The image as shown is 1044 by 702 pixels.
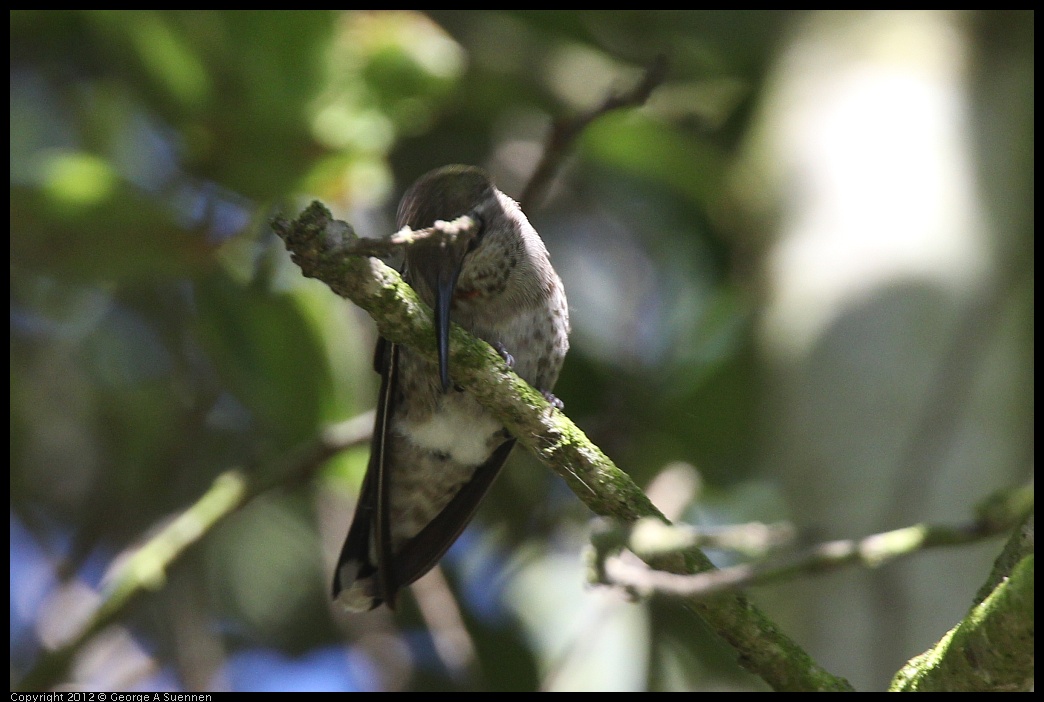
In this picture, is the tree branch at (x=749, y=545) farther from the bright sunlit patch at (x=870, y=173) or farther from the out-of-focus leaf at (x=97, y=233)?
the out-of-focus leaf at (x=97, y=233)

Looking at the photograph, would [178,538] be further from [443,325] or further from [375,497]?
A: [443,325]

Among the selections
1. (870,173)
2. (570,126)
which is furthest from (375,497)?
(870,173)

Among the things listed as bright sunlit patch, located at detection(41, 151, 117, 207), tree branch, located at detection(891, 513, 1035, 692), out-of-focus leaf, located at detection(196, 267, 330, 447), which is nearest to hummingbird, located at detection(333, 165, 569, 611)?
out-of-focus leaf, located at detection(196, 267, 330, 447)

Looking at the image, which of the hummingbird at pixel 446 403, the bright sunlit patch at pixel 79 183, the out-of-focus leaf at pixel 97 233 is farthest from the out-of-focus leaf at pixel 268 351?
the hummingbird at pixel 446 403

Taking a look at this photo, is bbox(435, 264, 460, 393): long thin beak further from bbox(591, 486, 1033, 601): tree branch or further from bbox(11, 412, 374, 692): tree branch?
bbox(11, 412, 374, 692): tree branch

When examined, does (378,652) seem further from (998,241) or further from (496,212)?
(998,241)

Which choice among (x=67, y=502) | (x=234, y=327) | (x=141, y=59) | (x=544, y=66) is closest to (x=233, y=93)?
(x=141, y=59)
